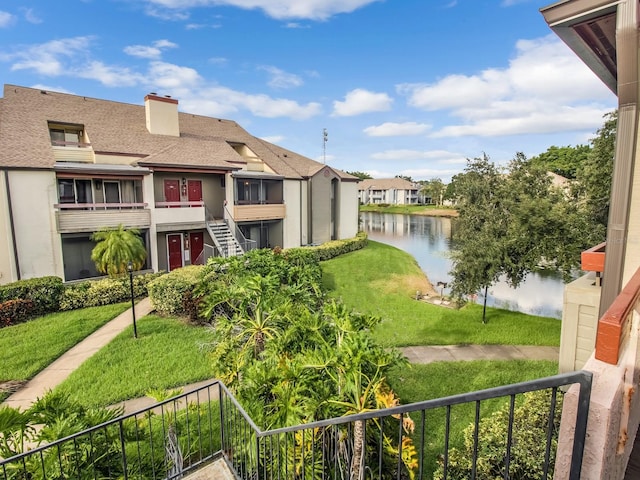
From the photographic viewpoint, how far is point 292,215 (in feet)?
76.4

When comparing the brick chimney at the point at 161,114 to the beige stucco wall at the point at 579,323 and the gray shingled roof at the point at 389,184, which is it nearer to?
the beige stucco wall at the point at 579,323

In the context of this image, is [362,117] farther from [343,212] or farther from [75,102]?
[75,102]

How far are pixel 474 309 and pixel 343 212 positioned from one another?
1503cm

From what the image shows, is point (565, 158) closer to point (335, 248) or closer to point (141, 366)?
point (335, 248)

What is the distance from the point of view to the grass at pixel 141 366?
773 cm

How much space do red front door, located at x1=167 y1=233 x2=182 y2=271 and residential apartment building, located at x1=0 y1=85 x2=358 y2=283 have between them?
53 millimetres

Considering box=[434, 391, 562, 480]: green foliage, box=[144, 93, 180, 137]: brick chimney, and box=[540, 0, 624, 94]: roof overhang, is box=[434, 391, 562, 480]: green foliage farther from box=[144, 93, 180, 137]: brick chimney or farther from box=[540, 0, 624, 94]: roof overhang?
box=[144, 93, 180, 137]: brick chimney

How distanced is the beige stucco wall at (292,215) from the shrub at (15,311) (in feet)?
44.2

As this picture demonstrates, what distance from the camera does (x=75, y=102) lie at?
1852 cm

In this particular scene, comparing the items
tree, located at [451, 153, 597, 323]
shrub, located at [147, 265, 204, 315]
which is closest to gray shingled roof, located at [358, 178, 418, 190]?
tree, located at [451, 153, 597, 323]

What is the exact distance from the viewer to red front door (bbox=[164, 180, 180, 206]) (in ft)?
59.6

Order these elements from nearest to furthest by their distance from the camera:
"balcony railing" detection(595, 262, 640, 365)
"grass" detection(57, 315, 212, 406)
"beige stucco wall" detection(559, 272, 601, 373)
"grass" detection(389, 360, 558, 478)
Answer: "balcony railing" detection(595, 262, 640, 365) < "beige stucco wall" detection(559, 272, 601, 373) < "grass" detection(389, 360, 558, 478) < "grass" detection(57, 315, 212, 406)

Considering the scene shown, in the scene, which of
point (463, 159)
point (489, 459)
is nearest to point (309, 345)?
point (489, 459)

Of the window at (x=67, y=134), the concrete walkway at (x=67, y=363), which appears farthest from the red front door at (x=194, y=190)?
the concrete walkway at (x=67, y=363)
